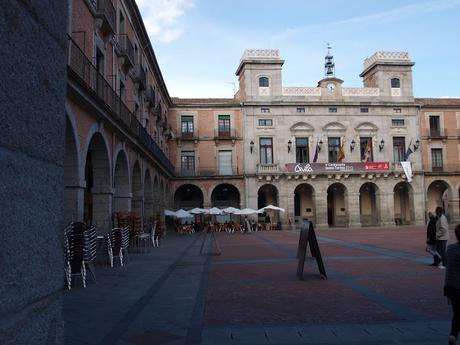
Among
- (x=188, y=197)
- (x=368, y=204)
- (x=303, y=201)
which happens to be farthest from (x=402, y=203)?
(x=188, y=197)

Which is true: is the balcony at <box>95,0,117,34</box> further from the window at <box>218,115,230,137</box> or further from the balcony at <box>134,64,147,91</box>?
the window at <box>218,115,230,137</box>

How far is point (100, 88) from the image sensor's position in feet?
48.4

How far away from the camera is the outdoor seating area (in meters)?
9.33

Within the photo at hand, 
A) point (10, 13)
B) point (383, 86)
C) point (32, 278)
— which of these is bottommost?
point (32, 278)

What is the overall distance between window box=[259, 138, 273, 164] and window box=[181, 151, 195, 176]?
624cm

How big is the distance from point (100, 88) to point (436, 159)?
37494 millimetres

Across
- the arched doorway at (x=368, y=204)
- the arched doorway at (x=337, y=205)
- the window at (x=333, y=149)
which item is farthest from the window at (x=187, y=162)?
the arched doorway at (x=368, y=204)

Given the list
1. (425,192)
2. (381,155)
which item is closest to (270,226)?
(381,155)

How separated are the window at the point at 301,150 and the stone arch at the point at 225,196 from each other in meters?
6.52

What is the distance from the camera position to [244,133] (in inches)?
1639

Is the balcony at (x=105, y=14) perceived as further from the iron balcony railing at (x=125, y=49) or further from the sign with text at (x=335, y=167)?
the sign with text at (x=335, y=167)

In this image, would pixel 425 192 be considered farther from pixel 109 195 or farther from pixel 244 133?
pixel 109 195

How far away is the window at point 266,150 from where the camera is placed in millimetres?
41719

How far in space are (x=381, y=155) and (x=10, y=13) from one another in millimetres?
43286
